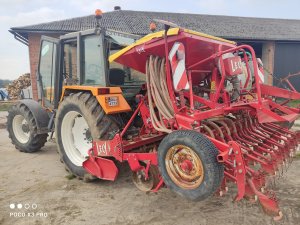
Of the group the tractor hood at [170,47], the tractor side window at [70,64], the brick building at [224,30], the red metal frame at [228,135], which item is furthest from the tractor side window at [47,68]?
the brick building at [224,30]

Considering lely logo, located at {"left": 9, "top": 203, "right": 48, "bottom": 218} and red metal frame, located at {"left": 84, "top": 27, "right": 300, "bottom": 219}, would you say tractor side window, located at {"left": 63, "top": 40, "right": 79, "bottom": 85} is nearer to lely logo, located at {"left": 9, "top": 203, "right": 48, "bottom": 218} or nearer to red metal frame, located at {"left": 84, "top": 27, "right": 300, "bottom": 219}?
red metal frame, located at {"left": 84, "top": 27, "right": 300, "bottom": 219}

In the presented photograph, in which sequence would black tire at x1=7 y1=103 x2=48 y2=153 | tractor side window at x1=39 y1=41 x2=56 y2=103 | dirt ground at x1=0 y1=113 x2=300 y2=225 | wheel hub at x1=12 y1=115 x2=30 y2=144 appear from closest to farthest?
dirt ground at x1=0 y1=113 x2=300 y2=225 < tractor side window at x1=39 y1=41 x2=56 y2=103 < black tire at x1=7 y1=103 x2=48 y2=153 < wheel hub at x1=12 y1=115 x2=30 y2=144

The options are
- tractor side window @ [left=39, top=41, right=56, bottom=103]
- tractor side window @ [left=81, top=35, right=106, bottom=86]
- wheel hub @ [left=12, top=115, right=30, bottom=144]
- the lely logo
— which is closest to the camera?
the lely logo

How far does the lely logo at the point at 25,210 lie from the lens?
3113 millimetres

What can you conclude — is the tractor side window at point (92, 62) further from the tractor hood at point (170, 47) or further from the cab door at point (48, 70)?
the cab door at point (48, 70)

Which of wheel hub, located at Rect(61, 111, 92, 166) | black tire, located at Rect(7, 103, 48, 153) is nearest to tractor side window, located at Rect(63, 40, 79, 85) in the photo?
wheel hub, located at Rect(61, 111, 92, 166)

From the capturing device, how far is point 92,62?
3.96m

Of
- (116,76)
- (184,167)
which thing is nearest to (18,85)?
(116,76)

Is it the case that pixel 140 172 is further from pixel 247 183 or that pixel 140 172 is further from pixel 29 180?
pixel 29 180

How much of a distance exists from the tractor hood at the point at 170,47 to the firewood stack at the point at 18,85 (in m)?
16.2

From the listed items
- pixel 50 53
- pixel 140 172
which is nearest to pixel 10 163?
pixel 50 53

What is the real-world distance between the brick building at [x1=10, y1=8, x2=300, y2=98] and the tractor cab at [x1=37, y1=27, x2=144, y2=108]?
8.82 metres

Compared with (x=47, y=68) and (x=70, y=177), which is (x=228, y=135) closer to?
(x=70, y=177)

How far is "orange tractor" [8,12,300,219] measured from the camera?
101 inches
